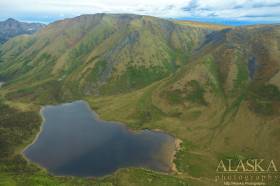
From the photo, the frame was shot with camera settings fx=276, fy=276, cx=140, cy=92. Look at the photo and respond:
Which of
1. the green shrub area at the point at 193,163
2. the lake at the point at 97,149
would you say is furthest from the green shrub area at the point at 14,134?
the green shrub area at the point at 193,163

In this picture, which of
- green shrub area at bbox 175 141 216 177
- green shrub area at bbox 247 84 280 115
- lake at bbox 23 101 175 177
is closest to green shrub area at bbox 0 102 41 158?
lake at bbox 23 101 175 177

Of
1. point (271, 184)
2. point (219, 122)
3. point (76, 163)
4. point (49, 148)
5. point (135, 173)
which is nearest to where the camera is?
point (271, 184)

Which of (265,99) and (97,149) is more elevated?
(265,99)

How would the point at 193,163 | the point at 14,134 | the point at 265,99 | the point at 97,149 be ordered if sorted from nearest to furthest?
the point at 193,163
the point at 97,149
the point at 14,134
the point at 265,99

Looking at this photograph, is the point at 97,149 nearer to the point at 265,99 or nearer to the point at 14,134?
the point at 14,134

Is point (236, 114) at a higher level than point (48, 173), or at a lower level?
higher

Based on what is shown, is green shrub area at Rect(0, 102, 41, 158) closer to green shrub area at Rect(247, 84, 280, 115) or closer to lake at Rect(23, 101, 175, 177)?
lake at Rect(23, 101, 175, 177)

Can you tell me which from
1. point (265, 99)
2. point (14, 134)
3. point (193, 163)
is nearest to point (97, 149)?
point (193, 163)

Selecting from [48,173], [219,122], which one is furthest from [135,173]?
[219,122]

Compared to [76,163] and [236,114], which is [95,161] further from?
[236,114]
